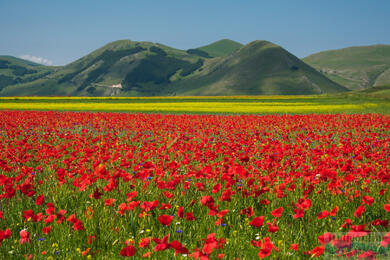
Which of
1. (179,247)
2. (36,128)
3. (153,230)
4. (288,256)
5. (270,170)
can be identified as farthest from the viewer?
(36,128)

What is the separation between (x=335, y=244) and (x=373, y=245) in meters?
0.41

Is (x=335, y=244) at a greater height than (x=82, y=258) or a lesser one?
greater

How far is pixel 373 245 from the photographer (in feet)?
7.64

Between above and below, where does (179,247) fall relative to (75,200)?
above

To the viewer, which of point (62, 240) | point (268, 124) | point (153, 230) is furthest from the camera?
point (268, 124)

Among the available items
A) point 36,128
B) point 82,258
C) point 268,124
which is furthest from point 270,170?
point 36,128

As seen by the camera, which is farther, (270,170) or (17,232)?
(270,170)

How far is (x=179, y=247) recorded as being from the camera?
2.07 m

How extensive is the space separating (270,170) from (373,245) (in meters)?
4.01

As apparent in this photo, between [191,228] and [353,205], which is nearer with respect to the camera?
[191,228]

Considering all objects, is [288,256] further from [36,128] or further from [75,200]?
[36,128]

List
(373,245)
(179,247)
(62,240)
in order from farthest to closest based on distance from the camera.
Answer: (62,240)
(373,245)
(179,247)

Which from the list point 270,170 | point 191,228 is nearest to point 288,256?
point 191,228

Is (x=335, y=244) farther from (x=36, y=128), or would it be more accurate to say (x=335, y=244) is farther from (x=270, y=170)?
(x=36, y=128)
